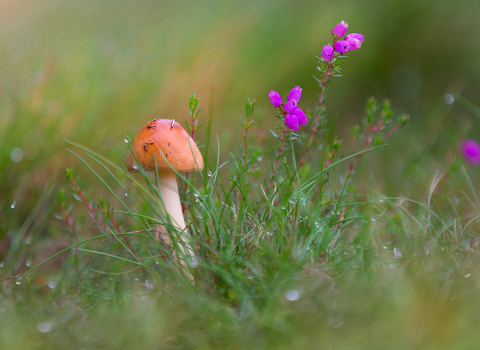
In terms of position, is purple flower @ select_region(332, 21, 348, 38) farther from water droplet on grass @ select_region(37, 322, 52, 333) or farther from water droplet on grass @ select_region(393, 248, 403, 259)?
water droplet on grass @ select_region(37, 322, 52, 333)

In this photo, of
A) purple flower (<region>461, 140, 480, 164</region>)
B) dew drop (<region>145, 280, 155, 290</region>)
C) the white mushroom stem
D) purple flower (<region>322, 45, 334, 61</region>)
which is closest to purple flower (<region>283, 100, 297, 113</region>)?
purple flower (<region>322, 45, 334, 61</region>)

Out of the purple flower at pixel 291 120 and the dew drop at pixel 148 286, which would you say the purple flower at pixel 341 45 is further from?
the dew drop at pixel 148 286

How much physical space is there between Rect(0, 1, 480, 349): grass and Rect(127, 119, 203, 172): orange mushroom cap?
0.08m

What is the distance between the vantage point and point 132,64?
3.27 m

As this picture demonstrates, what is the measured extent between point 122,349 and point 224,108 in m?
2.50

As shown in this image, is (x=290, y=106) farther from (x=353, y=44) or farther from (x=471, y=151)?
(x=471, y=151)

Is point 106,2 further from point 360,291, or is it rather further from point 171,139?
point 360,291

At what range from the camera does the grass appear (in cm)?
115

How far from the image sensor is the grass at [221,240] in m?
1.15

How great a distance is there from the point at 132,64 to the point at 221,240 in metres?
2.39

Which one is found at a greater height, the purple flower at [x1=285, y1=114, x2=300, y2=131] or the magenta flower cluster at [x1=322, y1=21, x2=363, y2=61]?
the magenta flower cluster at [x1=322, y1=21, x2=363, y2=61]

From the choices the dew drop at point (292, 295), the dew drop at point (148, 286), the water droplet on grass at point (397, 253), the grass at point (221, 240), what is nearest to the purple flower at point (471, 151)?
the grass at point (221, 240)

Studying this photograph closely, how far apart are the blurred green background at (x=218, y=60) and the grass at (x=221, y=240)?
0.03 meters

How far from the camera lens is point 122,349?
1146 millimetres
